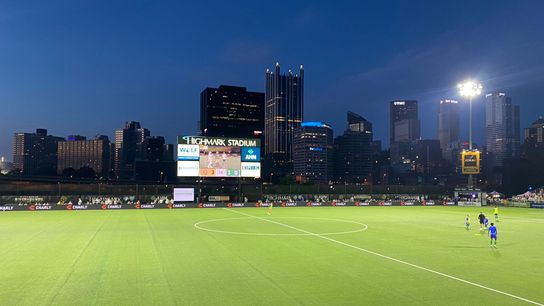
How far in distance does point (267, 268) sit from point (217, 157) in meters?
44.8

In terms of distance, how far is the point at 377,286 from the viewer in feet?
48.9

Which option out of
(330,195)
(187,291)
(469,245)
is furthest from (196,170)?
(187,291)

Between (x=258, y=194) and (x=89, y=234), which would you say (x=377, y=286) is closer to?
(x=89, y=234)

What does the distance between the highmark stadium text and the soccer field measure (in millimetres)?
29864

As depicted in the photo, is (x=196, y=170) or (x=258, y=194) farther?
(x=258, y=194)

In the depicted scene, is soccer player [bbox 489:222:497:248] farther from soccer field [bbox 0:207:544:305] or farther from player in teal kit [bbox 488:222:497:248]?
soccer field [bbox 0:207:544:305]

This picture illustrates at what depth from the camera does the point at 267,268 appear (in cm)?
1802

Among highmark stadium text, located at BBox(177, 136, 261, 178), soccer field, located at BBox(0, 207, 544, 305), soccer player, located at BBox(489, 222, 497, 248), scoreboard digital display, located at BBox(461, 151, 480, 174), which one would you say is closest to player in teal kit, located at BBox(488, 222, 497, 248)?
soccer player, located at BBox(489, 222, 497, 248)

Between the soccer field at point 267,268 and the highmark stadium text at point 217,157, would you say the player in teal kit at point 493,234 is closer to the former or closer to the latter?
the soccer field at point 267,268

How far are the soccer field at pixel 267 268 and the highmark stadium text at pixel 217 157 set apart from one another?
98.0 ft

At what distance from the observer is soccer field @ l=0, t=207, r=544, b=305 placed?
44.1 ft

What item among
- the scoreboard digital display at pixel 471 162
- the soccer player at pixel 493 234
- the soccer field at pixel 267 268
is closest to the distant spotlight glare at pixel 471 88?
the scoreboard digital display at pixel 471 162

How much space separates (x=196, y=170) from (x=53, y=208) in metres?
20.3

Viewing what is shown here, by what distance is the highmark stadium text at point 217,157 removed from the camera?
60.5 metres
